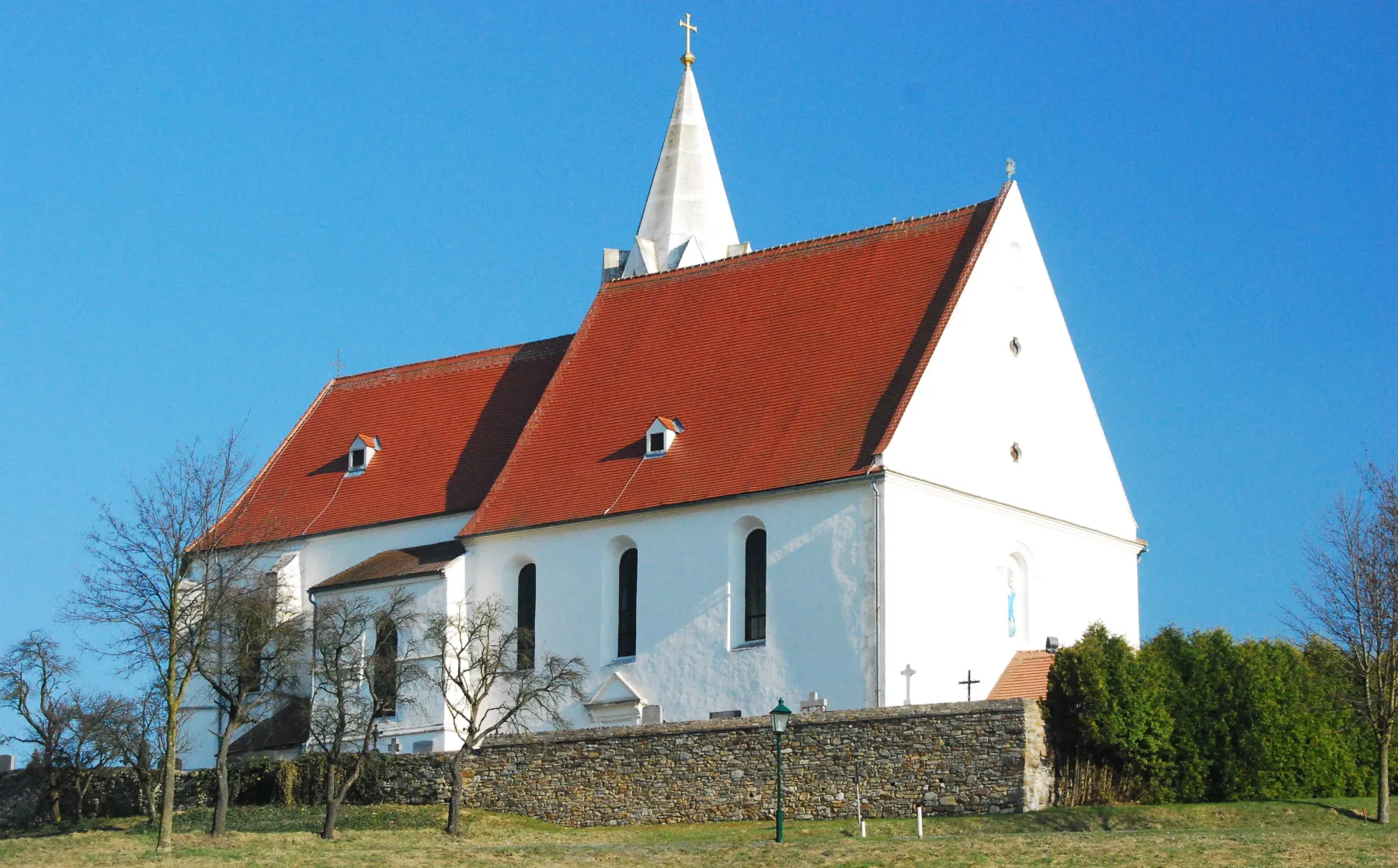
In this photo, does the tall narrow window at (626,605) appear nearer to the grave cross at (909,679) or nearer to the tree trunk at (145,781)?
the grave cross at (909,679)

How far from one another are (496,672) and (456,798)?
194 inches

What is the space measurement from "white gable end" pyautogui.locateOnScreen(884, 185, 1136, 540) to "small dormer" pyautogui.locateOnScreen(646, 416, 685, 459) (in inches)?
240

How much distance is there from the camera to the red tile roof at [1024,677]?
137 ft

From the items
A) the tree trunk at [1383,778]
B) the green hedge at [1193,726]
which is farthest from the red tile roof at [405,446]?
the tree trunk at [1383,778]

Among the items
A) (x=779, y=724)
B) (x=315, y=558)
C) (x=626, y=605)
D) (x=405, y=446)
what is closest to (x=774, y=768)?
(x=779, y=724)

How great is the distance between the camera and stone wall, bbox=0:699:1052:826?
35.3 meters

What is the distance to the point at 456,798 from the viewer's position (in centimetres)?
3769

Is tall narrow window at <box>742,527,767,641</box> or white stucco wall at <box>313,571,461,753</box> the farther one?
white stucco wall at <box>313,571,461,753</box>

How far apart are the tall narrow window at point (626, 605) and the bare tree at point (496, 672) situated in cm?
99

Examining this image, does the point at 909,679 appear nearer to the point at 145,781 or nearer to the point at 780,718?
the point at 780,718

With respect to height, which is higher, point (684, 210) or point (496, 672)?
point (684, 210)

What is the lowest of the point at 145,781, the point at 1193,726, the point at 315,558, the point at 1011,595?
the point at 145,781

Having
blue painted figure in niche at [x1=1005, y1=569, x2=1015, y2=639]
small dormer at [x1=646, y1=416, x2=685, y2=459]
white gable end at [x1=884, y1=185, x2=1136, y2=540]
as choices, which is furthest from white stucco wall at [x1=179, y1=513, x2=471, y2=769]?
blue painted figure in niche at [x1=1005, y1=569, x2=1015, y2=639]

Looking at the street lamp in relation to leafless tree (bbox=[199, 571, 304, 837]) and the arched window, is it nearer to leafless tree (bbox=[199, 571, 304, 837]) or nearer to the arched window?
the arched window
